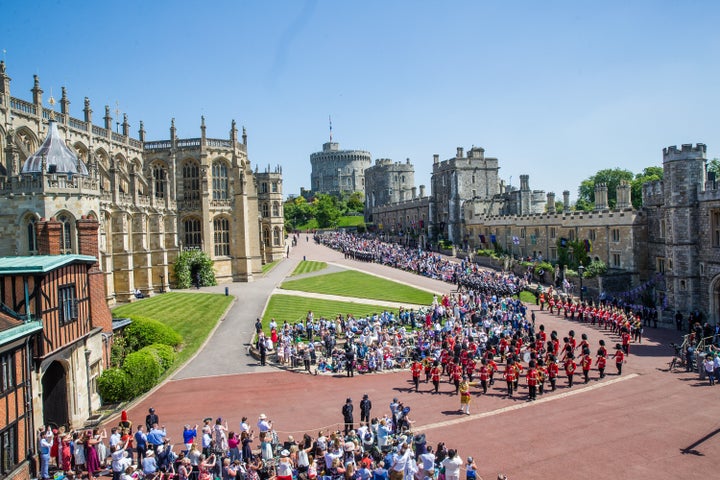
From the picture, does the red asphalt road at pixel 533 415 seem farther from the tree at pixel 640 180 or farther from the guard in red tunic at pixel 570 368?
the tree at pixel 640 180

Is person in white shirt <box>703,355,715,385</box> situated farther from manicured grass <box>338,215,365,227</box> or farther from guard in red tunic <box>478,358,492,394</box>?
manicured grass <box>338,215,365,227</box>

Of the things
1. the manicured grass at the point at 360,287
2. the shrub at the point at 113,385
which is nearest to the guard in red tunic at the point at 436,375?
the shrub at the point at 113,385

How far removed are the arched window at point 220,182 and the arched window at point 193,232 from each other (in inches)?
117

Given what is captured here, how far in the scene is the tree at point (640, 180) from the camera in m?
75.2

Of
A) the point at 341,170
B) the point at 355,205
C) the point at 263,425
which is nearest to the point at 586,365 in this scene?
the point at 263,425

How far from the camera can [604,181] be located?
8662cm

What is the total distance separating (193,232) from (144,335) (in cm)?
2650

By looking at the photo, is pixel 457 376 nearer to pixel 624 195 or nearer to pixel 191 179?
pixel 624 195

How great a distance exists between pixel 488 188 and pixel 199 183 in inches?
1491

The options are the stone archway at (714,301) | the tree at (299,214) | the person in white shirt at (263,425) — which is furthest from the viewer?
the tree at (299,214)

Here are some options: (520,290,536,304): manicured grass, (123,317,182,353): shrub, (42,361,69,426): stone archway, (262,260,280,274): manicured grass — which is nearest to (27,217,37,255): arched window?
(123,317,182,353): shrub

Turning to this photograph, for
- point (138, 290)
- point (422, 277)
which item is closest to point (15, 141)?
point (138, 290)

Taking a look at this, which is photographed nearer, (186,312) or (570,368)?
(570,368)

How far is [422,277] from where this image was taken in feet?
164
